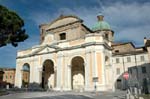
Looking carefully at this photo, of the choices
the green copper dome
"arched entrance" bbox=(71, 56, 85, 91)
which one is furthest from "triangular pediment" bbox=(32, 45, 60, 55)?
the green copper dome

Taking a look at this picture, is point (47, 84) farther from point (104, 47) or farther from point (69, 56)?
point (104, 47)

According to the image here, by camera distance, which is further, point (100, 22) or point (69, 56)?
point (100, 22)

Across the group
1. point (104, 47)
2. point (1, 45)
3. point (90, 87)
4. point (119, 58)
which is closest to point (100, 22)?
point (119, 58)

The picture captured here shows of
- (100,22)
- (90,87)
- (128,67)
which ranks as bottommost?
(90,87)

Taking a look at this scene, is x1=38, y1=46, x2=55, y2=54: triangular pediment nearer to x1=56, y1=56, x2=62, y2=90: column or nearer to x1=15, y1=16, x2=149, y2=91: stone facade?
x1=15, y1=16, x2=149, y2=91: stone facade

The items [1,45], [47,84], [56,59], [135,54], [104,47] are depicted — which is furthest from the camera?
[135,54]

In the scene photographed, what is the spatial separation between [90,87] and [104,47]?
22.7 feet

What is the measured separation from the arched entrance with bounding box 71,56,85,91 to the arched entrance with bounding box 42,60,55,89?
4.29m

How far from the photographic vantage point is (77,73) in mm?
37500

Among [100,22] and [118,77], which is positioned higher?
[100,22]

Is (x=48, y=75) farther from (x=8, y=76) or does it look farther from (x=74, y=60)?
(x=8, y=76)

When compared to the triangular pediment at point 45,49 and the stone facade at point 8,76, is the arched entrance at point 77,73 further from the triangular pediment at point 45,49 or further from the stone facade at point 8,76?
the stone facade at point 8,76

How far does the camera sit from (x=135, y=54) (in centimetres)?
4322

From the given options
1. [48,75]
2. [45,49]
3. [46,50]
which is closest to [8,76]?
[48,75]
